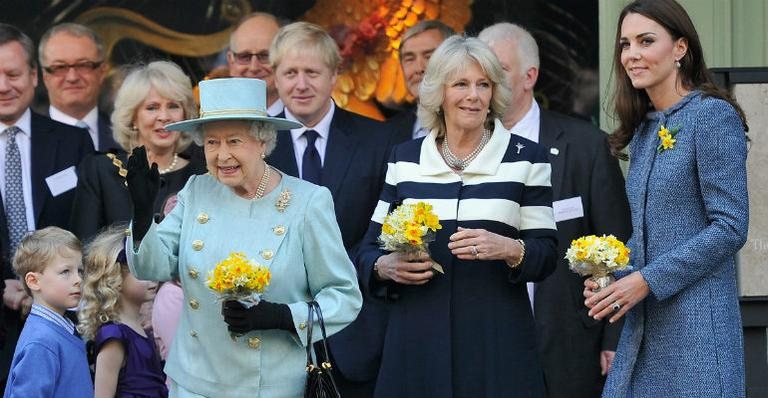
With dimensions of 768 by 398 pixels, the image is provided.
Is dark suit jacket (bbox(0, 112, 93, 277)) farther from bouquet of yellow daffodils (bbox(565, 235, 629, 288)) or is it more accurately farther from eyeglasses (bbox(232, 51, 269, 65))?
bouquet of yellow daffodils (bbox(565, 235, 629, 288))

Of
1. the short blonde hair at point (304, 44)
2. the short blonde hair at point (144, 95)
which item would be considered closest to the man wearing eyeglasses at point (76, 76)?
the short blonde hair at point (144, 95)

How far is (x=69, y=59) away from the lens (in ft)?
28.6

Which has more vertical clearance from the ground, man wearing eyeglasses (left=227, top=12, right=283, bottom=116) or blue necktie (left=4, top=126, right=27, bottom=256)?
man wearing eyeglasses (left=227, top=12, right=283, bottom=116)

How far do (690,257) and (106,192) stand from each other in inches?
119

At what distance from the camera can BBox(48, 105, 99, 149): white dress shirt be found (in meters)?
8.77

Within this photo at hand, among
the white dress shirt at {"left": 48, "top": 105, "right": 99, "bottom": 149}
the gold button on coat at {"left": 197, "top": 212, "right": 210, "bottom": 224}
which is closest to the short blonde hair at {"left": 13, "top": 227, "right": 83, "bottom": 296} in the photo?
the gold button on coat at {"left": 197, "top": 212, "right": 210, "bottom": 224}

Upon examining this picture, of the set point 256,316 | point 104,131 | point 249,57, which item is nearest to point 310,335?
point 256,316

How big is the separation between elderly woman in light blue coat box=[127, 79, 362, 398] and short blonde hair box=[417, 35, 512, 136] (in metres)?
0.82

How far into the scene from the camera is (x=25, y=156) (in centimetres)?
773

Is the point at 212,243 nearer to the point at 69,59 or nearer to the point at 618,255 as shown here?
the point at 618,255

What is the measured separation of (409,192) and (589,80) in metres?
2.91

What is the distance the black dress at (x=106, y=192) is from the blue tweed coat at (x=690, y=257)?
7.97 feet

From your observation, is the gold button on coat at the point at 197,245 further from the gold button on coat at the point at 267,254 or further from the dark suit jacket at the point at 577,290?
the dark suit jacket at the point at 577,290

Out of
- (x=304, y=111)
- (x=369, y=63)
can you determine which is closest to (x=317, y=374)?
(x=304, y=111)
